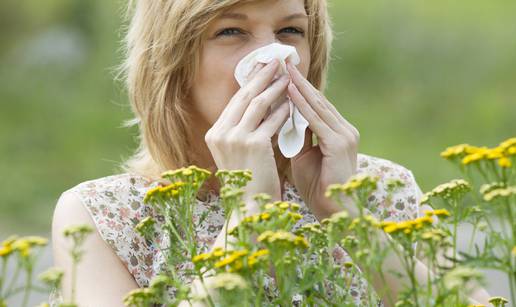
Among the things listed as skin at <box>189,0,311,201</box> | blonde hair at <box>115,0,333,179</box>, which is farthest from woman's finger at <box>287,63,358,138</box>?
blonde hair at <box>115,0,333,179</box>

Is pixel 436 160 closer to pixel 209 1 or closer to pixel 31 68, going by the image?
pixel 31 68

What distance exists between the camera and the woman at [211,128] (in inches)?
92.6

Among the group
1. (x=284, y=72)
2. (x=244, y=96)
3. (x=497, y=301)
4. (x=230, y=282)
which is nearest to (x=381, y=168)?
(x=284, y=72)

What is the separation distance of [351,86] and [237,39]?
7585 mm

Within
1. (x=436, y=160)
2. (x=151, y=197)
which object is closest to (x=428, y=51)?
(x=436, y=160)

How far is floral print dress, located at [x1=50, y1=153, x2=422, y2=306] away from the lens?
107 inches

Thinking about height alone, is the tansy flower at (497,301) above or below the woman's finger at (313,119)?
below

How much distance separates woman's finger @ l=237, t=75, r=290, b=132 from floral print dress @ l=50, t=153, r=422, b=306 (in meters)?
0.40

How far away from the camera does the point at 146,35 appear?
2873 mm

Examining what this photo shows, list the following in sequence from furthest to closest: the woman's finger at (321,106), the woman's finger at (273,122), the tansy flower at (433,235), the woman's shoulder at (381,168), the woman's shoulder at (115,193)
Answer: the woman's shoulder at (381,168) → the woman's shoulder at (115,193) → the woman's finger at (321,106) → the woman's finger at (273,122) → the tansy flower at (433,235)

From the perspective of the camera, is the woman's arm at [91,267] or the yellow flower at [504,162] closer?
the yellow flower at [504,162]

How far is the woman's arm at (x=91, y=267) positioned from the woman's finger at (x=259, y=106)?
1.75 ft

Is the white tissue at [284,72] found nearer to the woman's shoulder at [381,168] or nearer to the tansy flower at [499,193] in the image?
the woman's shoulder at [381,168]

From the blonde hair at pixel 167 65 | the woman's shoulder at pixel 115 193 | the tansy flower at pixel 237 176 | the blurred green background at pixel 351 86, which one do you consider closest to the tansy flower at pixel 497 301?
the tansy flower at pixel 237 176
